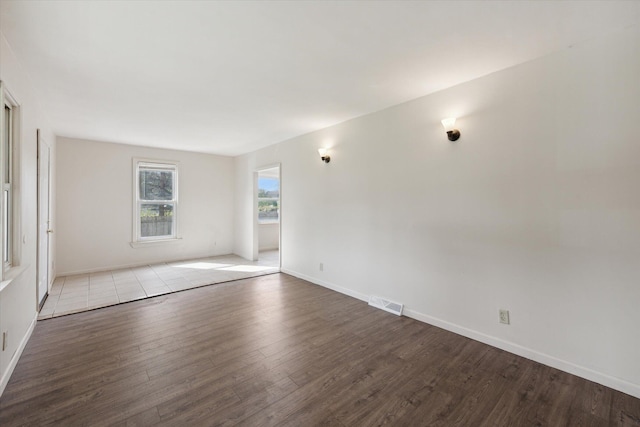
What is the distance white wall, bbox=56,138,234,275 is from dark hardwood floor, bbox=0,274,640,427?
2.40 meters

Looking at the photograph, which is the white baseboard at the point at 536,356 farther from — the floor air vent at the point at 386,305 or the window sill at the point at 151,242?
the window sill at the point at 151,242

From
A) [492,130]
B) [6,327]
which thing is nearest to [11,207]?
[6,327]

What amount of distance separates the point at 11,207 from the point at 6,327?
96 cm

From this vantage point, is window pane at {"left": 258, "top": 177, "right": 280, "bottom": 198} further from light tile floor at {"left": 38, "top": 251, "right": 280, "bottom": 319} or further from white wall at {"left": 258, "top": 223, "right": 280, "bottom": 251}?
light tile floor at {"left": 38, "top": 251, "right": 280, "bottom": 319}

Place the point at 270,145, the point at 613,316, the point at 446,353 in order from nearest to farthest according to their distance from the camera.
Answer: the point at 613,316
the point at 446,353
the point at 270,145

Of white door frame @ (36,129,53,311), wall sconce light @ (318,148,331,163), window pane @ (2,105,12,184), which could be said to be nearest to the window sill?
white door frame @ (36,129,53,311)

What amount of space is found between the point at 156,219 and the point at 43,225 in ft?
8.07

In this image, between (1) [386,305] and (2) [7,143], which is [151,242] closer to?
(2) [7,143]

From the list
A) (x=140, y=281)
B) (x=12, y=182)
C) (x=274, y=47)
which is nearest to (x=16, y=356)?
(x=12, y=182)

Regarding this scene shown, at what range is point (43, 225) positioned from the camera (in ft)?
11.1

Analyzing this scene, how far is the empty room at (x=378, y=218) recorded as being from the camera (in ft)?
5.83

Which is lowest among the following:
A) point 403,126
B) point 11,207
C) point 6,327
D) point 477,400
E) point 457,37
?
point 477,400

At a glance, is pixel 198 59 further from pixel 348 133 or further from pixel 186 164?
pixel 186 164

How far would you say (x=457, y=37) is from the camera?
1985 mm
